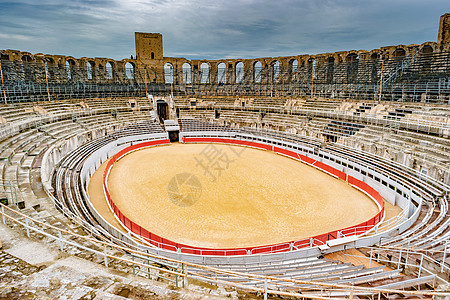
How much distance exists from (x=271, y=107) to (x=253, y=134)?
23.4ft

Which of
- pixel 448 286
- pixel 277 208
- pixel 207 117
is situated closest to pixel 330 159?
pixel 277 208

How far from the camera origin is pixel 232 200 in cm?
1608

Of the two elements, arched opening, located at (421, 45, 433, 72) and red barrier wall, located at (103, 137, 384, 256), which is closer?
red barrier wall, located at (103, 137, 384, 256)

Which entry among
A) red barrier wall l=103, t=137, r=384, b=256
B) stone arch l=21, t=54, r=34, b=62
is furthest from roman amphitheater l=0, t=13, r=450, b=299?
stone arch l=21, t=54, r=34, b=62

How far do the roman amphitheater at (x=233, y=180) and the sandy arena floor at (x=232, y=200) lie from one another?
0.37 feet

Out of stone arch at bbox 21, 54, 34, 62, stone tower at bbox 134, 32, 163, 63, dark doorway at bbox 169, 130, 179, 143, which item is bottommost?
dark doorway at bbox 169, 130, 179, 143

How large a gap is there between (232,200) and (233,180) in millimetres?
3534

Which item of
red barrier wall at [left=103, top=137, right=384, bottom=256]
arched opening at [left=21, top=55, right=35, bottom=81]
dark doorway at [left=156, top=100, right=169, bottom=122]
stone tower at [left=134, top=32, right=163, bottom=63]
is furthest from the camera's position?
stone tower at [left=134, top=32, right=163, bottom=63]

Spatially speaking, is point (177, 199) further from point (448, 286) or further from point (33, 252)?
point (448, 286)

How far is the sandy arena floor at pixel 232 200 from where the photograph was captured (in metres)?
12.8

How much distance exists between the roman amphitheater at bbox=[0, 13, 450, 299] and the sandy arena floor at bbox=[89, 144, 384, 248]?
0.11 m

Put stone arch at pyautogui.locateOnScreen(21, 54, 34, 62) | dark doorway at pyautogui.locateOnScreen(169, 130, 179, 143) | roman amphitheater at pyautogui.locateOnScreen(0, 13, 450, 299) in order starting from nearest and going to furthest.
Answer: roman amphitheater at pyautogui.locateOnScreen(0, 13, 450, 299) → dark doorway at pyautogui.locateOnScreen(169, 130, 179, 143) → stone arch at pyautogui.locateOnScreen(21, 54, 34, 62)

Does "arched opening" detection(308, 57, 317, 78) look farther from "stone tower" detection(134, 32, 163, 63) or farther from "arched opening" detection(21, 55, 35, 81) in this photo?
"arched opening" detection(21, 55, 35, 81)

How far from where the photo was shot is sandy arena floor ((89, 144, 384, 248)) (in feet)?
41.9
